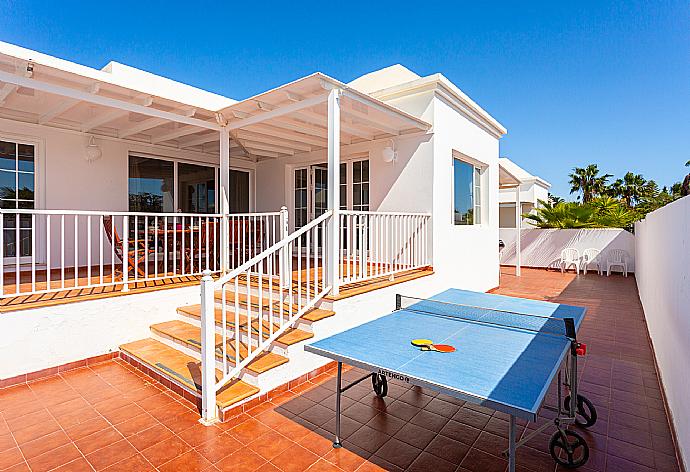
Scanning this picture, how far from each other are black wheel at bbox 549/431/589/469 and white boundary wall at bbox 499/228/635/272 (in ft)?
43.9

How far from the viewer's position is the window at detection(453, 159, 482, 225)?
7.77 meters

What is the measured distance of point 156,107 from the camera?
5.72m

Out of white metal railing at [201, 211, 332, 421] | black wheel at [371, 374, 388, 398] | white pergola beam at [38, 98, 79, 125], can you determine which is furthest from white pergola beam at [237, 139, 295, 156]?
black wheel at [371, 374, 388, 398]

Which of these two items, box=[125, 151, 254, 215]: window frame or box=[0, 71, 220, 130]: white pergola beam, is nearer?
box=[0, 71, 220, 130]: white pergola beam

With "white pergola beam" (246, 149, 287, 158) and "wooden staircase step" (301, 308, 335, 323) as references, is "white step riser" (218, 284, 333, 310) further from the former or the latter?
"white pergola beam" (246, 149, 287, 158)

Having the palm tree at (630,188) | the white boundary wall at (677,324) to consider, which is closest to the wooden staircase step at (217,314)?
the white boundary wall at (677,324)

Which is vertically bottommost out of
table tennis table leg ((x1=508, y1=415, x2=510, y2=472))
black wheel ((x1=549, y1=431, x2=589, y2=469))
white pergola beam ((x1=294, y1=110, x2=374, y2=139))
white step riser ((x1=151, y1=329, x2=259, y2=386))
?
black wheel ((x1=549, y1=431, x2=589, y2=469))

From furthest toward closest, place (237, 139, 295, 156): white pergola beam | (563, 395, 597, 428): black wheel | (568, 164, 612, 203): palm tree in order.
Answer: (568, 164, 612, 203): palm tree
(237, 139, 295, 156): white pergola beam
(563, 395, 597, 428): black wheel

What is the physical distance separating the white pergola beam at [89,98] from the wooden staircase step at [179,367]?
316cm

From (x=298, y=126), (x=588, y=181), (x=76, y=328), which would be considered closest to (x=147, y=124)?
(x=298, y=126)

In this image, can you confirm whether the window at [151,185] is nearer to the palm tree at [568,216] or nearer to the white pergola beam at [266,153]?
the white pergola beam at [266,153]

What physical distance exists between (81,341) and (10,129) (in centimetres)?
430

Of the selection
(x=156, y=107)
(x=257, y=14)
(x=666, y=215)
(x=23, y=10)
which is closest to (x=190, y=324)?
(x=156, y=107)

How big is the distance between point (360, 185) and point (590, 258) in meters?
11.0
